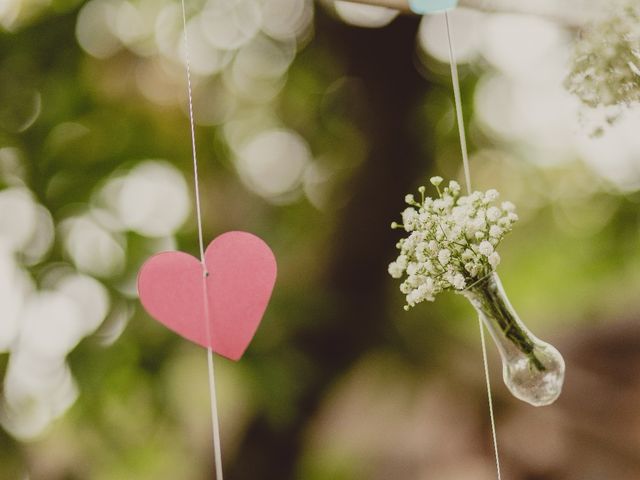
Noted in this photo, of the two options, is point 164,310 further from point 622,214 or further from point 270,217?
point 622,214

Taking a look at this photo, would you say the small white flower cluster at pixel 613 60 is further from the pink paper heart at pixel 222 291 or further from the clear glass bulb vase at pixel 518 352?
the pink paper heart at pixel 222 291

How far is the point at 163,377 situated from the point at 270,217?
0.51 m

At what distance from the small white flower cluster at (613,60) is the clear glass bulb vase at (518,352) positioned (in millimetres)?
314

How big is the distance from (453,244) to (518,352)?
174 millimetres

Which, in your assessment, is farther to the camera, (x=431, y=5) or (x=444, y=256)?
(x=431, y=5)

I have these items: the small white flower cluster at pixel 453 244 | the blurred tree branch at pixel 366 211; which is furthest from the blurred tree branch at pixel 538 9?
the blurred tree branch at pixel 366 211

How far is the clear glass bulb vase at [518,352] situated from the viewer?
84 centimetres

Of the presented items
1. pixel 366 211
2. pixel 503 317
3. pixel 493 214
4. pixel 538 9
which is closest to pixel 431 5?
pixel 538 9

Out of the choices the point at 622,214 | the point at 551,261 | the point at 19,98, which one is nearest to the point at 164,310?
the point at 19,98

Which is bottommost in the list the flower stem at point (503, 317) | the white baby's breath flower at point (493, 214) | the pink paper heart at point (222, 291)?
the pink paper heart at point (222, 291)

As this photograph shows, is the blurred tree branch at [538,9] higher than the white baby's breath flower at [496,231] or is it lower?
higher

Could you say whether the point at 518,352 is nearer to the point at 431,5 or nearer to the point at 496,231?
the point at 496,231

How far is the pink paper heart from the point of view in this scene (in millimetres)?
888

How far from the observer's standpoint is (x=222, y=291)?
90 cm
